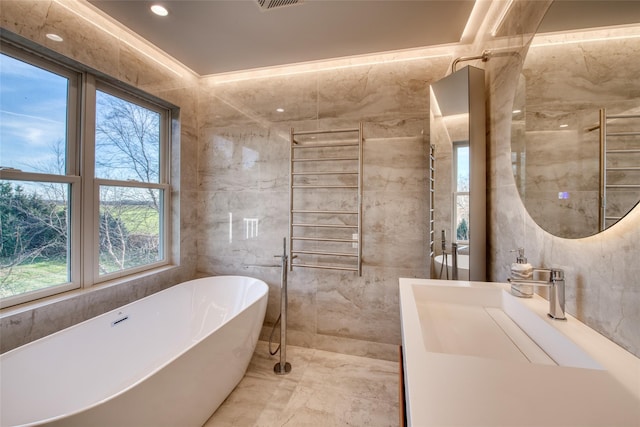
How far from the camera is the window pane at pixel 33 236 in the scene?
153 centimetres

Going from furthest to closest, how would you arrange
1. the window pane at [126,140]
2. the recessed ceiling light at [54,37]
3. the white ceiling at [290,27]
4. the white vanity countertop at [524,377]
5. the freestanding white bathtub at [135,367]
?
1. the window pane at [126,140]
2. the white ceiling at [290,27]
3. the recessed ceiling light at [54,37]
4. the freestanding white bathtub at [135,367]
5. the white vanity countertop at [524,377]

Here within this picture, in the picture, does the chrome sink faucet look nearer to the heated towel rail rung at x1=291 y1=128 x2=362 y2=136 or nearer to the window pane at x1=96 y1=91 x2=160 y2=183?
the heated towel rail rung at x1=291 y1=128 x2=362 y2=136

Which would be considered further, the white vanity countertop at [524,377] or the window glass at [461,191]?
the window glass at [461,191]

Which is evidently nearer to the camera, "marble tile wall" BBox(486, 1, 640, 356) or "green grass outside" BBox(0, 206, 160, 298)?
"marble tile wall" BBox(486, 1, 640, 356)

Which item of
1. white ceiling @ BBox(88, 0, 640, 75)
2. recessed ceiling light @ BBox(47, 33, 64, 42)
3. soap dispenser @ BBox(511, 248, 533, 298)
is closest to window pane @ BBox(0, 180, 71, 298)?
recessed ceiling light @ BBox(47, 33, 64, 42)

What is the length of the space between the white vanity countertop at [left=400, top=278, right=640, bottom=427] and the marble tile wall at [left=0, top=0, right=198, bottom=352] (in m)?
2.10

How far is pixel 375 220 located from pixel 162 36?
2257 millimetres

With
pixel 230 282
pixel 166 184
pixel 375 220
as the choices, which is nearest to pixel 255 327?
pixel 230 282

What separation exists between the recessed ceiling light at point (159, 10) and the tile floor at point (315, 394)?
2685 mm

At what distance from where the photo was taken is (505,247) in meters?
1.54

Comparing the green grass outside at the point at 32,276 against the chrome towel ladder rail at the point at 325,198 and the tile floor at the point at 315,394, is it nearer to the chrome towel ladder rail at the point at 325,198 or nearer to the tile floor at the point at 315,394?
the tile floor at the point at 315,394

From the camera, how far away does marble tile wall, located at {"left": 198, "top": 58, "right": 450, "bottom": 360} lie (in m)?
2.24

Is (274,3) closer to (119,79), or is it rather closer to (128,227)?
(119,79)

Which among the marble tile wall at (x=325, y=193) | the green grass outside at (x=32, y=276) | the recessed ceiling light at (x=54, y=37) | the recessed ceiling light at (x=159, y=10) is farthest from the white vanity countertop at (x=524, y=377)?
the recessed ceiling light at (x=54, y=37)
